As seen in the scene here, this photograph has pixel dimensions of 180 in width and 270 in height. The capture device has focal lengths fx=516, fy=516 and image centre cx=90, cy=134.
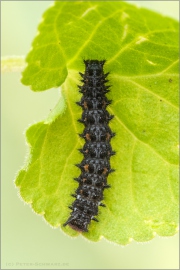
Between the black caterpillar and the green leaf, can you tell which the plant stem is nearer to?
the green leaf

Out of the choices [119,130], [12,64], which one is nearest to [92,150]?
[119,130]

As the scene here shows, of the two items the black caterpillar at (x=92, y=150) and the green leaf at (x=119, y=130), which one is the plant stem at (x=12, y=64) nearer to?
the green leaf at (x=119, y=130)

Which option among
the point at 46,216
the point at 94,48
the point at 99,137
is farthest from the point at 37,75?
the point at 46,216

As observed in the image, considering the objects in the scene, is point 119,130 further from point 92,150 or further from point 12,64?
point 12,64

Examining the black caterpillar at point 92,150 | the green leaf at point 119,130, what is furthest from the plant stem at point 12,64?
the black caterpillar at point 92,150

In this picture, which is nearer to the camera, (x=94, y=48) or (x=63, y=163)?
(x=94, y=48)

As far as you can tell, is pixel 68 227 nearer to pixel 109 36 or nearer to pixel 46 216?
pixel 46 216
